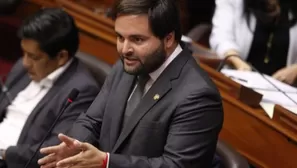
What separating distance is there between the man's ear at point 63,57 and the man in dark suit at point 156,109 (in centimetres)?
37

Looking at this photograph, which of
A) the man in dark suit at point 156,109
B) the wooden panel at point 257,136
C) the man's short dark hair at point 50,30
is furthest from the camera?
the man's short dark hair at point 50,30

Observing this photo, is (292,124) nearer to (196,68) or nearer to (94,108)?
(196,68)

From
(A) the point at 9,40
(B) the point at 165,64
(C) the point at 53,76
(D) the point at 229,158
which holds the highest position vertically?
(B) the point at 165,64

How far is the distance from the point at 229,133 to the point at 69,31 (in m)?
0.55

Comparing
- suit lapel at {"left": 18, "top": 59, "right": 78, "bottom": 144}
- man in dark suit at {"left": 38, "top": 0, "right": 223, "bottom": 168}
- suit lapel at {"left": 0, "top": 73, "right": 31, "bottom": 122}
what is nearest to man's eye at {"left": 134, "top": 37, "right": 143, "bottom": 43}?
man in dark suit at {"left": 38, "top": 0, "right": 223, "bottom": 168}

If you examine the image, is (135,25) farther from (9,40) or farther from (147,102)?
(9,40)

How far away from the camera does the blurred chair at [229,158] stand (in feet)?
4.00

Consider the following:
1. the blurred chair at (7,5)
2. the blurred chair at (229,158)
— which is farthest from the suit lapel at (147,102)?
the blurred chair at (7,5)

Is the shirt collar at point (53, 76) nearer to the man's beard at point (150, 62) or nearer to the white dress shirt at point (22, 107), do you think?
the white dress shirt at point (22, 107)

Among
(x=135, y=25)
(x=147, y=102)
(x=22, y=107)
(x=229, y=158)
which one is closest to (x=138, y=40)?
(x=135, y=25)

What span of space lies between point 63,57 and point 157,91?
464 millimetres

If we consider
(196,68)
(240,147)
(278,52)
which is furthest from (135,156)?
(278,52)

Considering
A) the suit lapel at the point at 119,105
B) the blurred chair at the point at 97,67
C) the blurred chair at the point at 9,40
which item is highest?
the suit lapel at the point at 119,105

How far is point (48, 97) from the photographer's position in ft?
5.01
